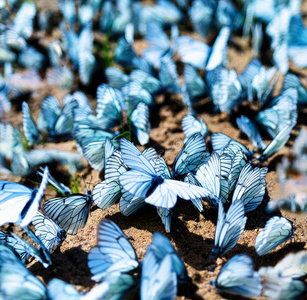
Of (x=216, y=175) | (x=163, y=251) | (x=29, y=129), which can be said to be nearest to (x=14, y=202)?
(x=163, y=251)

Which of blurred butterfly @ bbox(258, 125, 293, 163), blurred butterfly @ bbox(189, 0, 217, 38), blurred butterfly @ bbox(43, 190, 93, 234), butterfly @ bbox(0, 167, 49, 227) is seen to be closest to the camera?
butterfly @ bbox(0, 167, 49, 227)

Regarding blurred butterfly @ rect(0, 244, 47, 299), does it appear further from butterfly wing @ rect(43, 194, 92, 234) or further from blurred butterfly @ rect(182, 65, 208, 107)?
blurred butterfly @ rect(182, 65, 208, 107)

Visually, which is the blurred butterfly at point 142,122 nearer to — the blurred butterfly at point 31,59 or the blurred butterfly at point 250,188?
the blurred butterfly at point 250,188

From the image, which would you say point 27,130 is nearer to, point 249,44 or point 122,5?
point 122,5

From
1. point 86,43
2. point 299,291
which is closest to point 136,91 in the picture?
point 86,43

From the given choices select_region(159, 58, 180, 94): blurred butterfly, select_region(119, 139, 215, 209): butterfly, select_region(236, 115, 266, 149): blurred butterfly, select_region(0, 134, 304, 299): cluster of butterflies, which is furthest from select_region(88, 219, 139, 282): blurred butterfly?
select_region(159, 58, 180, 94): blurred butterfly

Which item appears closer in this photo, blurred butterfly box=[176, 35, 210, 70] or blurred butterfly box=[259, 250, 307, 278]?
blurred butterfly box=[259, 250, 307, 278]
